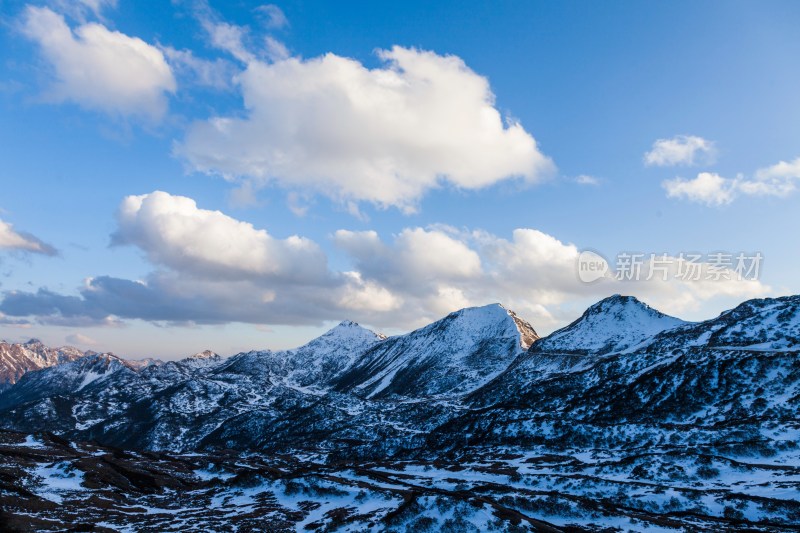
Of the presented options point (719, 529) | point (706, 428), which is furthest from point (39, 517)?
point (706, 428)

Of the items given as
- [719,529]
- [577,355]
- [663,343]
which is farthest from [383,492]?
[577,355]

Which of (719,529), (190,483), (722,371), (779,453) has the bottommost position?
(190,483)

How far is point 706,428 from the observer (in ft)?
320

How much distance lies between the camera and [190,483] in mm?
96188

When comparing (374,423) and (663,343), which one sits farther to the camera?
(374,423)

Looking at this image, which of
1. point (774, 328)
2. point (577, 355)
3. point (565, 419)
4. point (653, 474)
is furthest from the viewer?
point (577, 355)

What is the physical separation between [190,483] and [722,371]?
126m

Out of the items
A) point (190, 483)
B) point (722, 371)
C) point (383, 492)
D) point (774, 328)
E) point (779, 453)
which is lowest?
point (190, 483)

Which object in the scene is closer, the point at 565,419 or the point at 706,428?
the point at 706,428

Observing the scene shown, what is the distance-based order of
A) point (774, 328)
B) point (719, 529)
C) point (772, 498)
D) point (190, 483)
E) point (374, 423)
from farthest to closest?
point (374, 423)
point (774, 328)
point (190, 483)
point (772, 498)
point (719, 529)

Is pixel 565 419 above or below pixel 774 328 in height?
below

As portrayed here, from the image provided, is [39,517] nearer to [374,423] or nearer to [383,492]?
[383,492]

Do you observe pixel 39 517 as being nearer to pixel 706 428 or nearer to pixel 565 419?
pixel 565 419

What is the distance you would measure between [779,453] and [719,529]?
4151 centimetres
